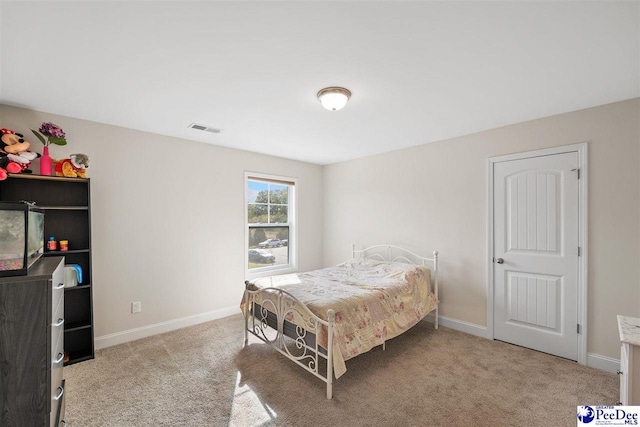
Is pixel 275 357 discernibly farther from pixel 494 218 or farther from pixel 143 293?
pixel 494 218

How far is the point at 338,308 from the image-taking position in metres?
2.33

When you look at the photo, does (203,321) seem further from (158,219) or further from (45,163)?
(45,163)

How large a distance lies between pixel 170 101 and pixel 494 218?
3.65 metres

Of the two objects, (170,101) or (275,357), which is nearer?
(170,101)

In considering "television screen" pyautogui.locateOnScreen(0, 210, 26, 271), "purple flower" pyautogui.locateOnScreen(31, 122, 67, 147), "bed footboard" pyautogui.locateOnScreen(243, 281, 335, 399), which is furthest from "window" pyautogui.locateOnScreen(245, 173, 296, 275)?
"television screen" pyautogui.locateOnScreen(0, 210, 26, 271)

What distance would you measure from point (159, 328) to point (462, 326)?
376cm

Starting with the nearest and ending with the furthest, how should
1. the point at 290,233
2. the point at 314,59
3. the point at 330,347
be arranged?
the point at 314,59 < the point at 330,347 < the point at 290,233

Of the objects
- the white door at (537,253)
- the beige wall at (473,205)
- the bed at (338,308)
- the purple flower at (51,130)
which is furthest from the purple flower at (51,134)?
the white door at (537,253)

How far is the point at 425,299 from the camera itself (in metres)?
3.36

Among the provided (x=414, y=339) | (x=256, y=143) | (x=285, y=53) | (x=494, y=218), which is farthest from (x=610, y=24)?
(x=256, y=143)

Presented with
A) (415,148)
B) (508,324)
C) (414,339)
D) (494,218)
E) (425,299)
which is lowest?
(414,339)

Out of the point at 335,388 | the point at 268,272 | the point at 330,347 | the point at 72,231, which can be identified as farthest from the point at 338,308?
the point at 72,231

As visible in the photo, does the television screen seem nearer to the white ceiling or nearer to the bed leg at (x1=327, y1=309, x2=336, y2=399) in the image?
the white ceiling

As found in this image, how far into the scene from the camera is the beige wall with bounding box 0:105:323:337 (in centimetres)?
300
